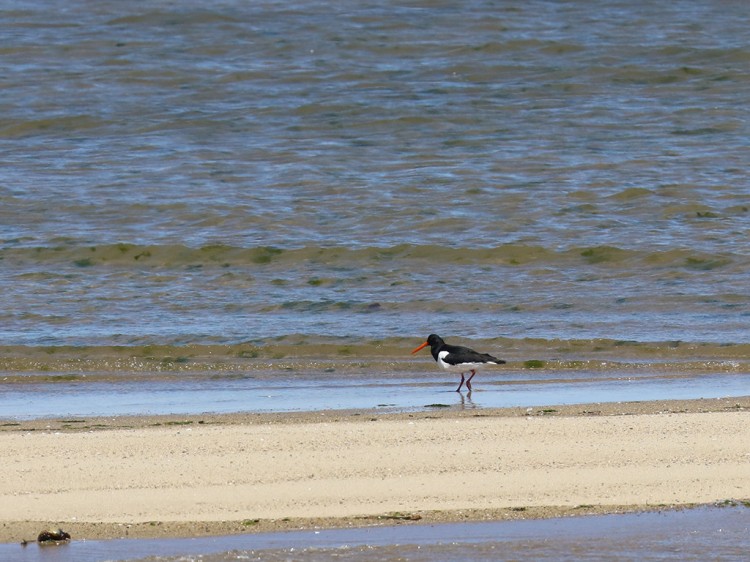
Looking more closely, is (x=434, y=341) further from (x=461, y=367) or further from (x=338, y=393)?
(x=338, y=393)

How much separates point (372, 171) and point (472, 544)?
13085mm

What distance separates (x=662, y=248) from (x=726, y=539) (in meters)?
9.36

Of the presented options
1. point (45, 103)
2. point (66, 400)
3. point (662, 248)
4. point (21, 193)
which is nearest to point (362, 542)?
point (66, 400)

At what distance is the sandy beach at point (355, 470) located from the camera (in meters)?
6.05

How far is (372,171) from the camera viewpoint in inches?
727

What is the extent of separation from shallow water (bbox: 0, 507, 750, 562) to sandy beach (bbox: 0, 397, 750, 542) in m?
0.13

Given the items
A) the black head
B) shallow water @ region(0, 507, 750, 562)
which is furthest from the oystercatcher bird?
shallow water @ region(0, 507, 750, 562)

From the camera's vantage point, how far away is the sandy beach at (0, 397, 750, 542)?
6.05m

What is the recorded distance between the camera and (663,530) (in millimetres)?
5824

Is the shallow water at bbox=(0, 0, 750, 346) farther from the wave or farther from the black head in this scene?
the black head

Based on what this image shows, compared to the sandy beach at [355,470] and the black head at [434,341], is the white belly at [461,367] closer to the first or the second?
the black head at [434,341]

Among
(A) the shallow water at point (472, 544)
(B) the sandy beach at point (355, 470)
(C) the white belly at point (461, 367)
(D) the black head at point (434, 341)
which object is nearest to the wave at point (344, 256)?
(D) the black head at point (434, 341)

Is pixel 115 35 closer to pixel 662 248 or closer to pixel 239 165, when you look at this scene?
pixel 239 165

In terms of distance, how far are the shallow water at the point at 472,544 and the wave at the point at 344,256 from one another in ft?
28.5
